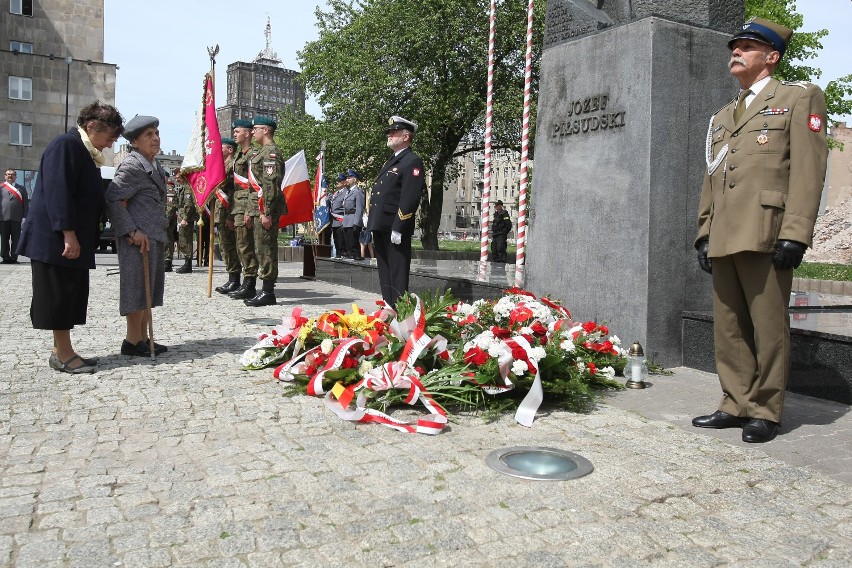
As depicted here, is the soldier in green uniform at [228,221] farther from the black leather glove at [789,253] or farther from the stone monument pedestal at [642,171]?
the black leather glove at [789,253]

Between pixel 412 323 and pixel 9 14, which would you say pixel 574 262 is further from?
pixel 9 14

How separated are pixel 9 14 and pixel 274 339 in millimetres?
43884

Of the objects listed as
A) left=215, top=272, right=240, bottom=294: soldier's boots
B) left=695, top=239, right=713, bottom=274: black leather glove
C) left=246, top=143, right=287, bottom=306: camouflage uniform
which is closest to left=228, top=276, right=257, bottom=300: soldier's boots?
left=246, top=143, right=287, bottom=306: camouflage uniform

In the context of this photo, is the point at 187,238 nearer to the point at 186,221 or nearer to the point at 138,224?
the point at 186,221

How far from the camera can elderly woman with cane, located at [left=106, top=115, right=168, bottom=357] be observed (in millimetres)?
6445

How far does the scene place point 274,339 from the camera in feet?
20.3

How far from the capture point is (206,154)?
1041cm

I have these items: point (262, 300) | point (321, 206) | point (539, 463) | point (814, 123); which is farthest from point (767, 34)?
point (321, 206)

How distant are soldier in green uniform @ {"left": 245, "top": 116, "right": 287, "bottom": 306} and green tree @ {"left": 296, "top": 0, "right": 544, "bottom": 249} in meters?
19.2

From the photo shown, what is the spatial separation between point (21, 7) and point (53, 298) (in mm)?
43816

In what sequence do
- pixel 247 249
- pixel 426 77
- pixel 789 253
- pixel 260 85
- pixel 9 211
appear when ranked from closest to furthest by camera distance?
pixel 789 253
pixel 247 249
pixel 9 211
pixel 426 77
pixel 260 85

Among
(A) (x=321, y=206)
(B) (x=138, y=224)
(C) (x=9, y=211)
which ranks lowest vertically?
(B) (x=138, y=224)

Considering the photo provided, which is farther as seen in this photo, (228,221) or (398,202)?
(228,221)

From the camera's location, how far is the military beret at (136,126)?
657 cm
